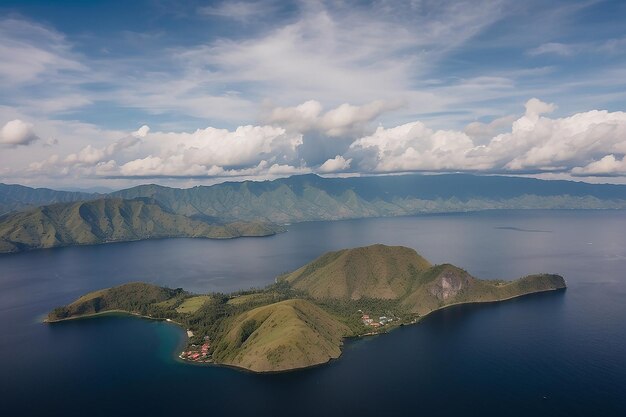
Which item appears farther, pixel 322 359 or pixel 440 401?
pixel 322 359

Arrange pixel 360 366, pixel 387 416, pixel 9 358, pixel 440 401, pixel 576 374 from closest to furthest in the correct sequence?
1. pixel 387 416
2. pixel 440 401
3. pixel 576 374
4. pixel 360 366
5. pixel 9 358

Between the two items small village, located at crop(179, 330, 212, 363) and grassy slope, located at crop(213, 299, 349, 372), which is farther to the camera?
small village, located at crop(179, 330, 212, 363)

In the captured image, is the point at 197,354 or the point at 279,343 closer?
the point at 279,343

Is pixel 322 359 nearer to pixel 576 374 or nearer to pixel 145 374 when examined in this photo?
pixel 145 374

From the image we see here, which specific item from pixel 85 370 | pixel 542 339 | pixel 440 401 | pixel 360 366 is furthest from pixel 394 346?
pixel 85 370

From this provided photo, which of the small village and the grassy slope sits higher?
the grassy slope

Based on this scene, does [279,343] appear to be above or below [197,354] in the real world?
above

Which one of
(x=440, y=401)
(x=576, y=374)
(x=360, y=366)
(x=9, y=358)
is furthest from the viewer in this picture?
(x=9, y=358)

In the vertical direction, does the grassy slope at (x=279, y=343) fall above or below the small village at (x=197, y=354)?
above
